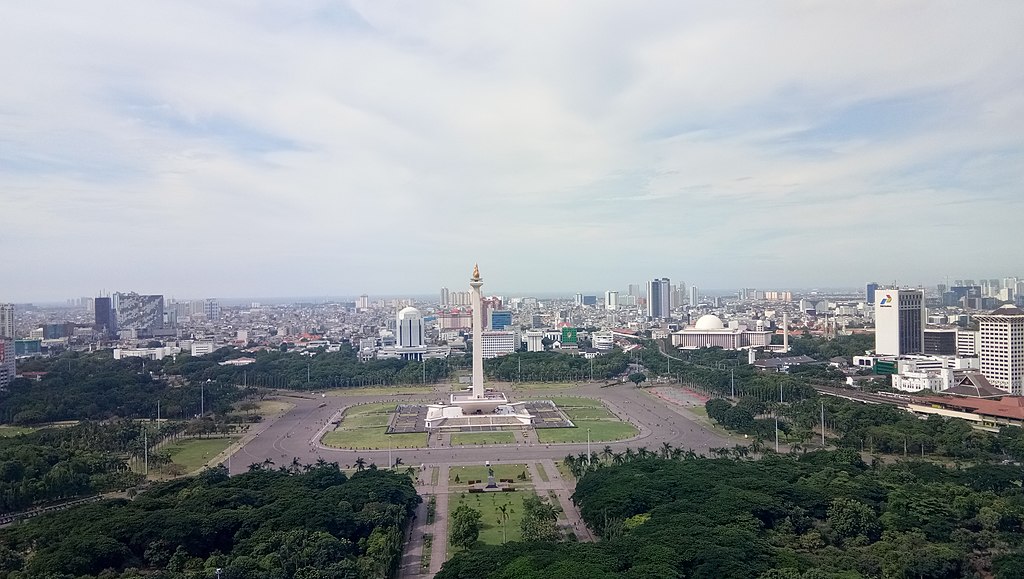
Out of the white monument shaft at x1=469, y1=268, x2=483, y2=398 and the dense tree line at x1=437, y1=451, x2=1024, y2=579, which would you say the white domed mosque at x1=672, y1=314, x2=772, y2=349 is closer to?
the white monument shaft at x1=469, y1=268, x2=483, y2=398

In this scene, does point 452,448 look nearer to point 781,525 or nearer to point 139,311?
point 781,525

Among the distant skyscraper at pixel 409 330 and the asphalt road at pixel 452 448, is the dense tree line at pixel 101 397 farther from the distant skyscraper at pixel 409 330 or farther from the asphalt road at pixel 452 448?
the distant skyscraper at pixel 409 330

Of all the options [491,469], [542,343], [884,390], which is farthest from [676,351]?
[491,469]

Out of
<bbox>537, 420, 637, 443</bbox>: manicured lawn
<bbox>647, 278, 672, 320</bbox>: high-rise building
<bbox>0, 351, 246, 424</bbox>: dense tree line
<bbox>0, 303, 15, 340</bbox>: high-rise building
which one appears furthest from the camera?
<bbox>647, 278, 672, 320</bbox>: high-rise building

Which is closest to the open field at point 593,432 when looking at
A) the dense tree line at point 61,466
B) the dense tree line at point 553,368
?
the dense tree line at point 61,466

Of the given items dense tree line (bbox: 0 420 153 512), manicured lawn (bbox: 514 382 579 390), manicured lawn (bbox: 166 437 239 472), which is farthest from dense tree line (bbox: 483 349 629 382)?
dense tree line (bbox: 0 420 153 512)

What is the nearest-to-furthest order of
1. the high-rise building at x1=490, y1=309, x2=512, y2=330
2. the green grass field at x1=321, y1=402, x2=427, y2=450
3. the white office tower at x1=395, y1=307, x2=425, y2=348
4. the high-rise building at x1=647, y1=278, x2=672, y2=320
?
the green grass field at x1=321, y1=402, x2=427, y2=450 → the white office tower at x1=395, y1=307, x2=425, y2=348 → the high-rise building at x1=490, y1=309, x2=512, y2=330 → the high-rise building at x1=647, y1=278, x2=672, y2=320

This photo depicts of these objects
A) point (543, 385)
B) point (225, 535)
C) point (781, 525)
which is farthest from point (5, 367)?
point (781, 525)
